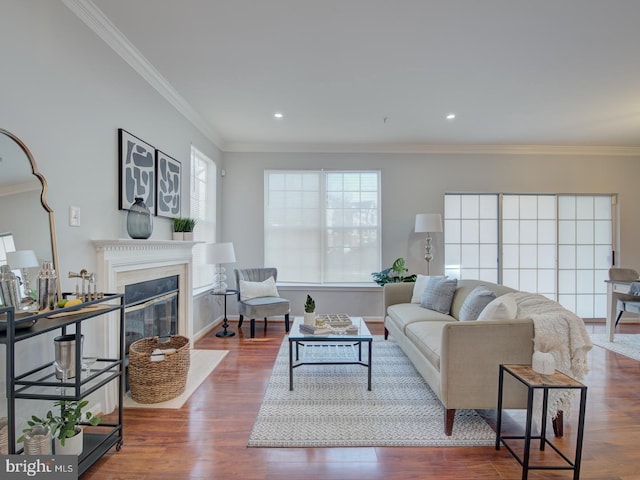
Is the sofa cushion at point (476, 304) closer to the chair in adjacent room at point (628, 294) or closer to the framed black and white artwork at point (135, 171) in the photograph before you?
the chair in adjacent room at point (628, 294)

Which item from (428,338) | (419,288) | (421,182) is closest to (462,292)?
(419,288)

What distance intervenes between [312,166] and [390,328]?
106 inches

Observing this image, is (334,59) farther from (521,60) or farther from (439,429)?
(439,429)

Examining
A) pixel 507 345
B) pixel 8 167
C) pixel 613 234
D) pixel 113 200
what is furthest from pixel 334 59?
pixel 613 234

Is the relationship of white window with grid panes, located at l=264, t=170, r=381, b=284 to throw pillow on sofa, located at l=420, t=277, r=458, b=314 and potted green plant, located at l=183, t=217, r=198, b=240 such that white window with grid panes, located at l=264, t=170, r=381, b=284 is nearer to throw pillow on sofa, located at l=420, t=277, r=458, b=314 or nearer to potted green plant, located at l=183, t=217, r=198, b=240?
throw pillow on sofa, located at l=420, t=277, r=458, b=314

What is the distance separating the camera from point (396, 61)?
265 cm

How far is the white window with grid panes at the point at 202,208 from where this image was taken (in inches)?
163

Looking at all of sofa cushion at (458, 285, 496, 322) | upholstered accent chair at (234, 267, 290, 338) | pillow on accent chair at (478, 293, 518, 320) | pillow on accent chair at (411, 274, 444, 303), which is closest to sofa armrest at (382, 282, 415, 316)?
pillow on accent chair at (411, 274, 444, 303)

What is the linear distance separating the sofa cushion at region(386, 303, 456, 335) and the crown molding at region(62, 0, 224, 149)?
3.21 m

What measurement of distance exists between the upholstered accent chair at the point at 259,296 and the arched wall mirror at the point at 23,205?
2500 mm

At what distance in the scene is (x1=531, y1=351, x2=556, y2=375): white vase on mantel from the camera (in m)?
1.83

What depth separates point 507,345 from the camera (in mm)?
2012

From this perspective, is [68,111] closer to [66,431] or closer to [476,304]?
[66,431]

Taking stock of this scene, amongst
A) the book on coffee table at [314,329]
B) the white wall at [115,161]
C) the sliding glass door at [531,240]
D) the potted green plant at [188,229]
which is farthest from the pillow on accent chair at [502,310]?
the sliding glass door at [531,240]
